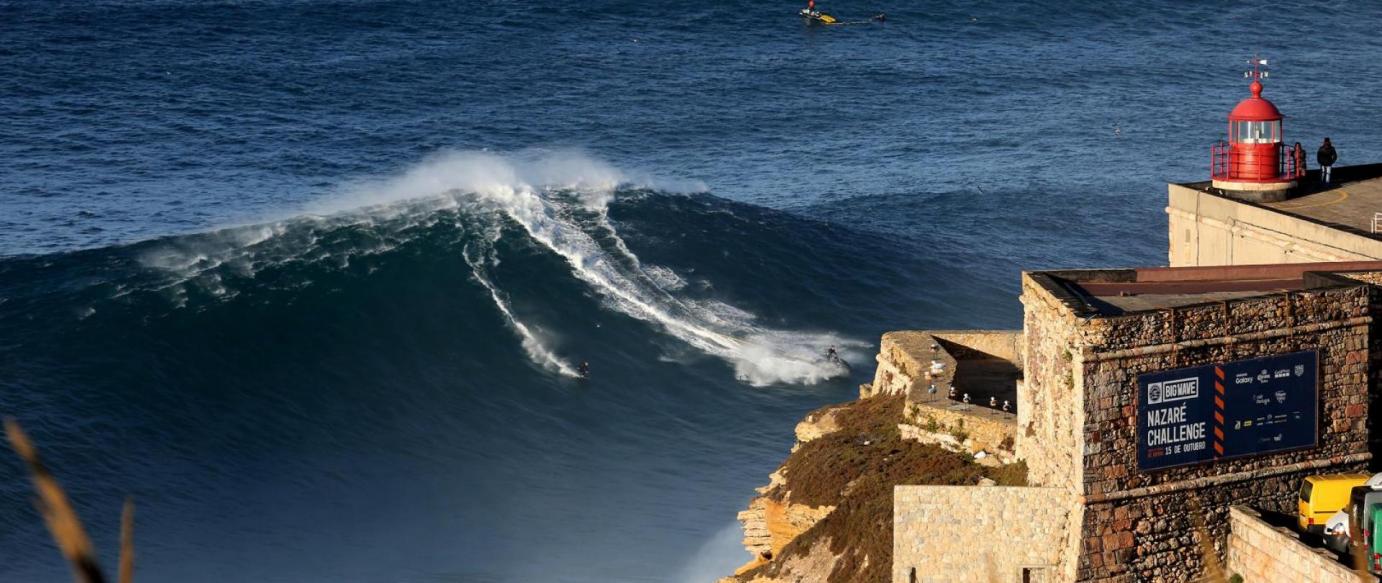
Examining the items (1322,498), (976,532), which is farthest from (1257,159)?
(976,532)

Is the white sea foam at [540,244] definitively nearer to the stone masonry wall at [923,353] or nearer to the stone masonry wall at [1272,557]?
the stone masonry wall at [923,353]

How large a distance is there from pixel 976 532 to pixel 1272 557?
2937mm

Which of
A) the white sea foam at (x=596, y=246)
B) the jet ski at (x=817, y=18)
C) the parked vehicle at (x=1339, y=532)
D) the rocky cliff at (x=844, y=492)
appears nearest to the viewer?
the parked vehicle at (x=1339, y=532)

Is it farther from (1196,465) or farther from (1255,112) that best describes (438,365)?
(1196,465)

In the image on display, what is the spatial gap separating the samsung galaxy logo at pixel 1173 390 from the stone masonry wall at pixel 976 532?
133 cm

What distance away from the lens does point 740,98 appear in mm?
86250

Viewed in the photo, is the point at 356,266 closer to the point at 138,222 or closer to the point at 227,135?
the point at 138,222

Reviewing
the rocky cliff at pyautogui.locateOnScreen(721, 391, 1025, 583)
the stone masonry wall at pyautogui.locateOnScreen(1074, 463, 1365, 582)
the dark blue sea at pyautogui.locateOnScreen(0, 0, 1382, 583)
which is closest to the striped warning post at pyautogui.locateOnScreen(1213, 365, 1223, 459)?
the stone masonry wall at pyautogui.locateOnScreen(1074, 463, 1365, 582)

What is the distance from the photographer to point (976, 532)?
19203mm

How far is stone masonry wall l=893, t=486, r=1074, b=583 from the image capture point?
61.7 ft

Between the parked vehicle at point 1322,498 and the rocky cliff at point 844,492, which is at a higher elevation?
the parked vehicle at point 1322,498

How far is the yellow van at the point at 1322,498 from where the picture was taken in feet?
62.4

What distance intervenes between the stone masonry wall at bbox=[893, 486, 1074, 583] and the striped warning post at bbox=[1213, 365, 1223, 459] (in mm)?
1714

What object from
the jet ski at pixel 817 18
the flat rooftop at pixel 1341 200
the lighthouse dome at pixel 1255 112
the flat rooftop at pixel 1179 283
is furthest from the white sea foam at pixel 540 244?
the jet ski at pixel 817 18
